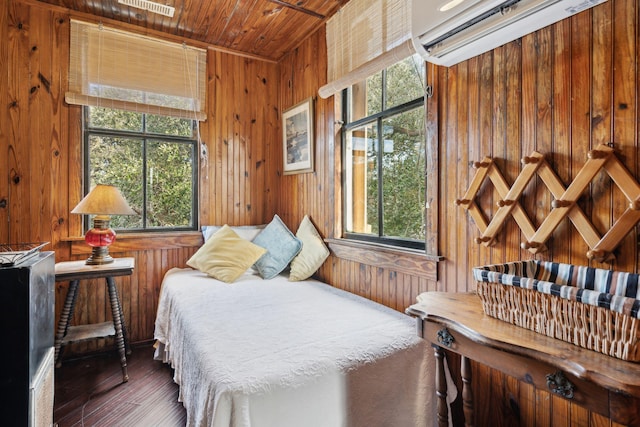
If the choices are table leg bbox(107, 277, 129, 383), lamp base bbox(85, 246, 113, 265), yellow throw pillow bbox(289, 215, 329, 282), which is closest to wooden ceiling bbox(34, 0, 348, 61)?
yellow throw pillow bbox(289, 215, 329, 282)

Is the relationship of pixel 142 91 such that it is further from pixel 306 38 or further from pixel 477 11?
pixel 477 11

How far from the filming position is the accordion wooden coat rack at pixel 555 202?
1.11 metres

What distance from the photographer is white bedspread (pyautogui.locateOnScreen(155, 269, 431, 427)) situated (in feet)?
3.88

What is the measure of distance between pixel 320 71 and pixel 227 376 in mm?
2432

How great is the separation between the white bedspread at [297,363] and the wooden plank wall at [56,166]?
0.97 metres

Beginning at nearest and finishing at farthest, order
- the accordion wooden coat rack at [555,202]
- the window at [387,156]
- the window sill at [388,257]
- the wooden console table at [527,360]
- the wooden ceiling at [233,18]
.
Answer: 1. the wooden console table at [527,360]
2. the accordion wooden coat rack at [555,202]
3. the window sill at [388,257]
4. the window at [387,156]
5. the wooden ceiling at [233,18]

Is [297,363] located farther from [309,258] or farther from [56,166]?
[56,166]

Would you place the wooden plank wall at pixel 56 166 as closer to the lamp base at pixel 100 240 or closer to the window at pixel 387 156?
the lamp base at pixel 100 240

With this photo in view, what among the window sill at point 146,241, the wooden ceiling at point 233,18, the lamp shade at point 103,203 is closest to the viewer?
the lamp shade at point 103,203

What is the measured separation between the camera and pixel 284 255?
2812 millimetres

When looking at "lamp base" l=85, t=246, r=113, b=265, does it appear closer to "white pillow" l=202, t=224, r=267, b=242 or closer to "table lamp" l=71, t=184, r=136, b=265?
"table lamp" l=71, t=184, r=136, b=265

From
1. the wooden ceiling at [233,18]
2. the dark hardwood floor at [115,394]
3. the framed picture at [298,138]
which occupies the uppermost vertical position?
the wooden ceiling at [233,18]

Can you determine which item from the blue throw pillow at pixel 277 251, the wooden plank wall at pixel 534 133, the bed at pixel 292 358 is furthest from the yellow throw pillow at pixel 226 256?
the wooden plank wall at pixel 534 133

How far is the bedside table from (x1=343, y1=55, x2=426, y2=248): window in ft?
5.70
